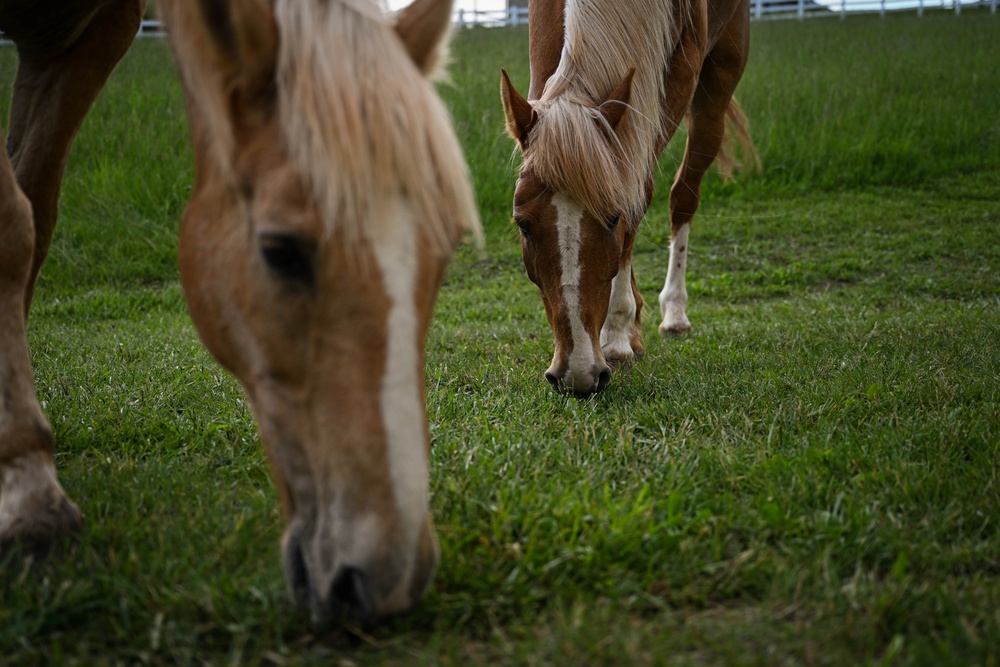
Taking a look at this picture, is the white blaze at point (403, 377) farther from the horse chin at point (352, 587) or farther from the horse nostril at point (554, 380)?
the horse nostril at point (554, 380)

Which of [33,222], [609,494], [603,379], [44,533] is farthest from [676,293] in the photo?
[44,533]

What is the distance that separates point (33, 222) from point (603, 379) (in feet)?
7.29

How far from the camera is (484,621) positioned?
1.78m

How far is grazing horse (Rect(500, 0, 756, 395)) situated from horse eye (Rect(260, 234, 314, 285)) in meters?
1.87

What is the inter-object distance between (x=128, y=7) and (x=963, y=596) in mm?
3288

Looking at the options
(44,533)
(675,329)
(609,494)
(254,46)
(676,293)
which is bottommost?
(675,329)

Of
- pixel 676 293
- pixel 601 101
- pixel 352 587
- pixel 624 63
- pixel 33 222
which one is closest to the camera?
pixel 352 587

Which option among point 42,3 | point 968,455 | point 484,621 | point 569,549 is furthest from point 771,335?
point 42,3

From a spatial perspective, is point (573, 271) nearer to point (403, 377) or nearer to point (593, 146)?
point (593, 146)

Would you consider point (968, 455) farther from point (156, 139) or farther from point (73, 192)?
point (156, 139)

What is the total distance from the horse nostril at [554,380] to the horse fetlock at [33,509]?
6.25 feet

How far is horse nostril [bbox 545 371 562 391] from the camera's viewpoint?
3463 millimetres

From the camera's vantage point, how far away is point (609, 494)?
2350mm

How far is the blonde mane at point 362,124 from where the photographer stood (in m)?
1.60
